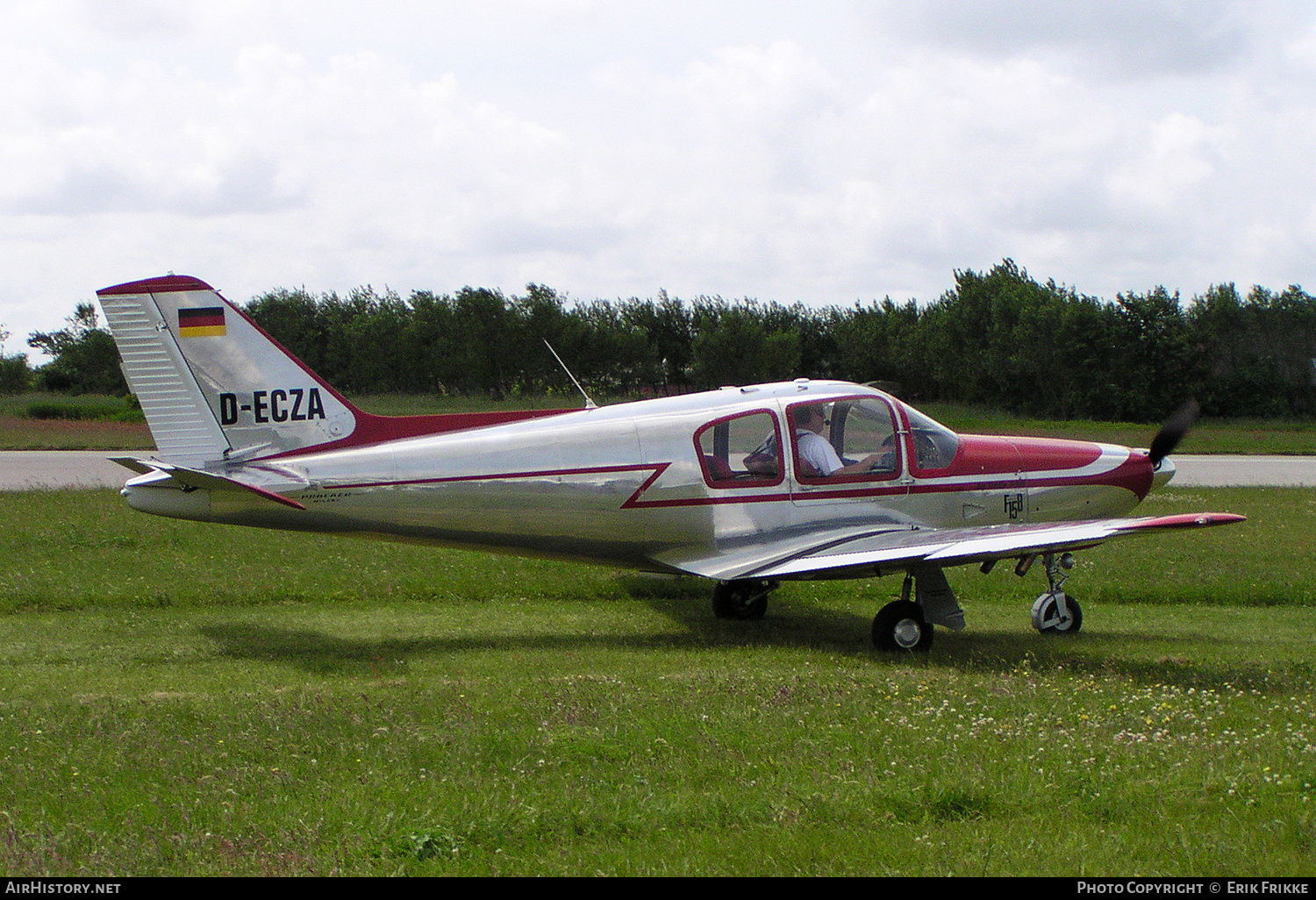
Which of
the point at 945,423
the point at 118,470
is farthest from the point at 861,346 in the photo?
the point at 118,470

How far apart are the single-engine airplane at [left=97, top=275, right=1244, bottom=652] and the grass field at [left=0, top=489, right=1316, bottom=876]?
2.76 ft

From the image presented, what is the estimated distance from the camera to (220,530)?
14.4 meters

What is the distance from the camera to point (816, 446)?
9930 mm

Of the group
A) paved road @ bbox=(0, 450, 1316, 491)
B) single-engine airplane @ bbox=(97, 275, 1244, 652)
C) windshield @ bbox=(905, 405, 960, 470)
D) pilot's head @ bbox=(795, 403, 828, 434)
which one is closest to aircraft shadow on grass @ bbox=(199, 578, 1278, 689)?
single-engine airplane @ bbox=(97, 275, 1244, 652)

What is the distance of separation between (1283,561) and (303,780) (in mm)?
12503

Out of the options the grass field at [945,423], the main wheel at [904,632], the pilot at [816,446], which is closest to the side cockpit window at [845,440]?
the pilot at [816,446]

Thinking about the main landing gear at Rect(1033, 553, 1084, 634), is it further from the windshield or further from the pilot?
the pilot

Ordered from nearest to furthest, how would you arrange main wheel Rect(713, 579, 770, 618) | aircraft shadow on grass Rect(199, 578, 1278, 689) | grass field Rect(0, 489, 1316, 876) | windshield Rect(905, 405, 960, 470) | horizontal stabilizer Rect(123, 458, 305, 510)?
1. grass field Rect(0, 489, 1316, 876)
2. horizontal stabilizer Rect(123, 458, 305, 510)
3. aircraft shadow on grass Rect(199, 578, 1278, 689)
4. windshield Rect(905, 405, 960, 470)
5. main wheel Rect(713, 579, 770, 618)

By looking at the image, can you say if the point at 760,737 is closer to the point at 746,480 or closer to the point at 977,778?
the point at 977,778

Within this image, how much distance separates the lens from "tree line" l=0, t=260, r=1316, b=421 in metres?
38.2

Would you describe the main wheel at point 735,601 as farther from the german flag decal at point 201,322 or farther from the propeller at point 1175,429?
the german flag decal at point 201,322

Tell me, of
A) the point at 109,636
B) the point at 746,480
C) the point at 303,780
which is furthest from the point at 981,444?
the point at 109,636

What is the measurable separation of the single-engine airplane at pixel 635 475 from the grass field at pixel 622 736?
0.84 meters

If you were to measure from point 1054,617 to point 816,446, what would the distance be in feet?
8.80
